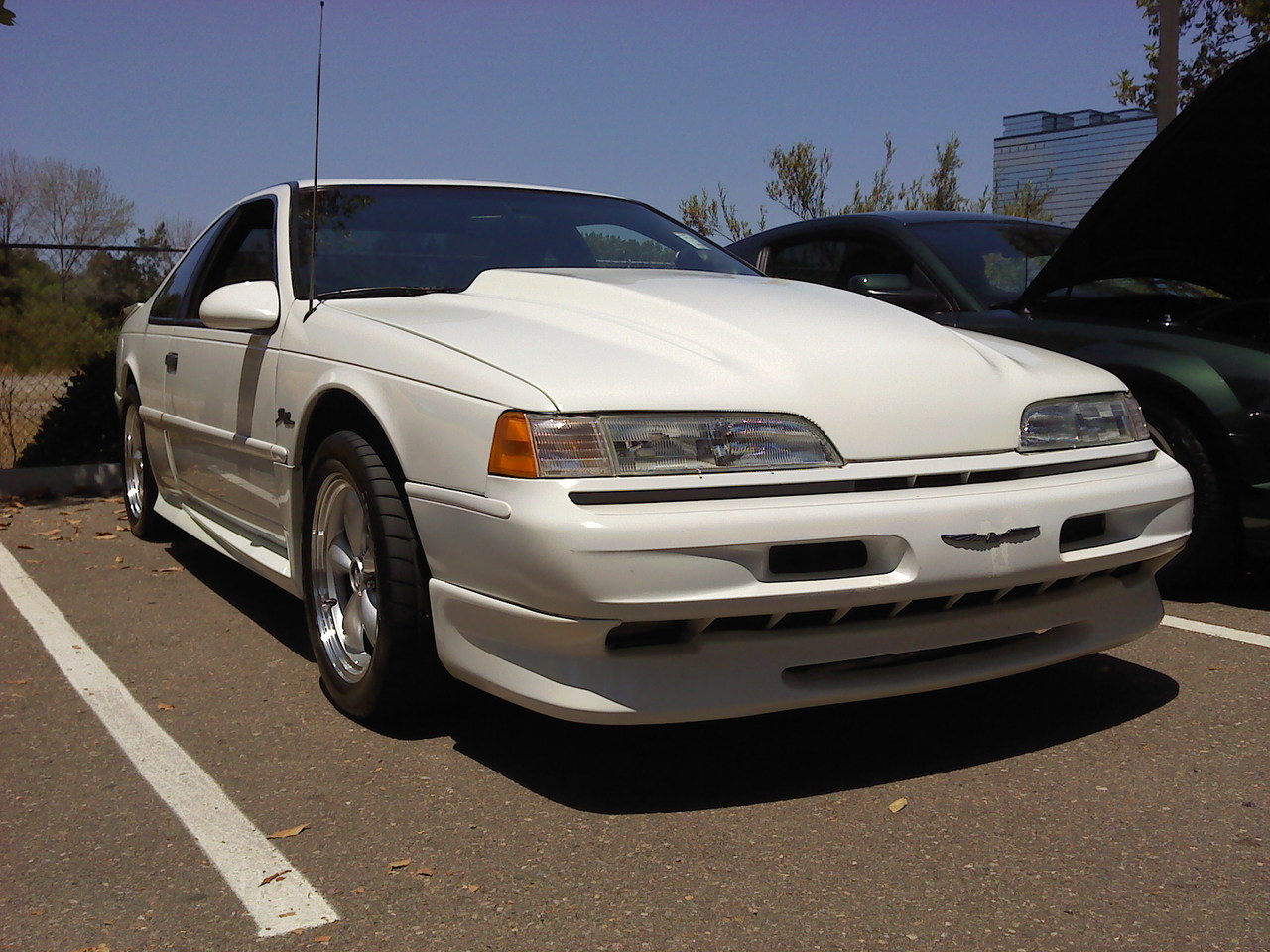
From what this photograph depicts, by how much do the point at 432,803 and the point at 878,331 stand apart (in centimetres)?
156

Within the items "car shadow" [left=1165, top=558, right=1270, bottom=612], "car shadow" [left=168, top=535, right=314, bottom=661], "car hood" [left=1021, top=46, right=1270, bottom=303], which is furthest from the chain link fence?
"car shadow" [left=1165, top=558, right=1270, bottom=612]

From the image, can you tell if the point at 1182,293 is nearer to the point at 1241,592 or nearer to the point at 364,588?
the point at 1241,592

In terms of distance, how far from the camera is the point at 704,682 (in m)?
2.73

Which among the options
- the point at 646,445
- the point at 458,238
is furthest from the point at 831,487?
the point at 458,238

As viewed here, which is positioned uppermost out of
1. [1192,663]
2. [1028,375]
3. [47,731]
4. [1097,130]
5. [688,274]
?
[1097,130]

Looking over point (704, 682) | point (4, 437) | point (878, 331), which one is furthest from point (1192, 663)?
point (4, 437)

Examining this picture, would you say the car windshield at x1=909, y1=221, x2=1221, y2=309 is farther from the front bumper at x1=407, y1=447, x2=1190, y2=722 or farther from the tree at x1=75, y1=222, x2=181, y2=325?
the tree at x1=75, y1=222, x2=181, y2=325

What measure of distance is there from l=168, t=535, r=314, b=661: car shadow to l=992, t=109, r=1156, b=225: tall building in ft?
38.5

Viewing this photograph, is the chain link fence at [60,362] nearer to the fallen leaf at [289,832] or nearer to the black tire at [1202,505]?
the fallen leaf at [289,832]

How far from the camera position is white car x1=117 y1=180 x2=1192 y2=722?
2.65m

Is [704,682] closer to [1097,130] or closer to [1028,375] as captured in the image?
[1028,375]

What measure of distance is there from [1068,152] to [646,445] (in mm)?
15343

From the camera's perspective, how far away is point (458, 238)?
416 centimetres

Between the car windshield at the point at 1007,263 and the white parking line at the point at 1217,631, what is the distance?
1.44 m
